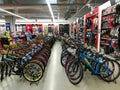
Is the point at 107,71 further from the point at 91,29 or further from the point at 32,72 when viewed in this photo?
the point at 91,29

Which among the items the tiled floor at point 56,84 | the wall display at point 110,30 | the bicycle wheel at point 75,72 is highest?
the wall display at point 110,30

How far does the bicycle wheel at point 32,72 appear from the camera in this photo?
4349mm

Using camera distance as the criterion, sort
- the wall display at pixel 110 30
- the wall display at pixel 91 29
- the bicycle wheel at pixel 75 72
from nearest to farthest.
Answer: the bicycle wheel at pixel 75 72
the wall display at pixel 110 30
the wall display at pixel 91 29

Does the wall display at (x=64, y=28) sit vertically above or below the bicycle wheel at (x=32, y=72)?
above

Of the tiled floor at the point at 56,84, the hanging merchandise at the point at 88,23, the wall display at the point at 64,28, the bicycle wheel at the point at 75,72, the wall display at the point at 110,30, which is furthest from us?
the wall display at the point at 64,28

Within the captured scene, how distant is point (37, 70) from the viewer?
4.38 m

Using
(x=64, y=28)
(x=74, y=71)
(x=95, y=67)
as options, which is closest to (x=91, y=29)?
(x=95, y=67)

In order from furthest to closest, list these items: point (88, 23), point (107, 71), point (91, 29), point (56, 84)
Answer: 1. point (88, 23)
2. point (91, 29)
3. point (107, 71)
4. point (56, 84)

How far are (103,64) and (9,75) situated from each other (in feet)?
8.02

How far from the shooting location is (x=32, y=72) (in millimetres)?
4340

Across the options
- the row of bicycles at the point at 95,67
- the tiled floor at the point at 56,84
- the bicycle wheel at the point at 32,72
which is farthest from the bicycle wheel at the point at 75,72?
the bicycle wheel at the point at 32,72

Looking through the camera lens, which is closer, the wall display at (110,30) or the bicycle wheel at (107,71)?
the bicycle wheel at (107,71)

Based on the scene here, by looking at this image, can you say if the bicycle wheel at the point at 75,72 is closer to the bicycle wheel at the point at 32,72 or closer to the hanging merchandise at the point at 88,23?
the bicycle wheel at the point at 32,72

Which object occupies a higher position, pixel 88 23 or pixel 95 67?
pixel 88 23
